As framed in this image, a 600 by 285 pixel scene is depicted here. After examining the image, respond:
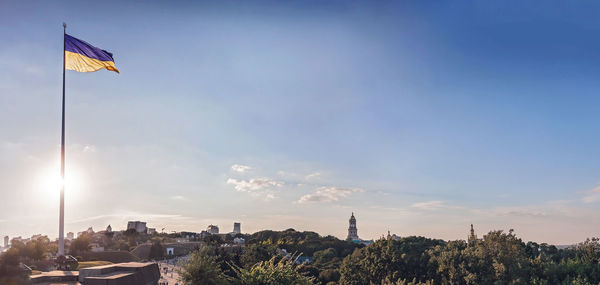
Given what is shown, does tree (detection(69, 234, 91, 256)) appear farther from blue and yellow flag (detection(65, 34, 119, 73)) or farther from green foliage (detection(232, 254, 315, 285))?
green foliage (detection(232, 254, 315, 285))

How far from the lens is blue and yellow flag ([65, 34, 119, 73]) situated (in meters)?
32.8

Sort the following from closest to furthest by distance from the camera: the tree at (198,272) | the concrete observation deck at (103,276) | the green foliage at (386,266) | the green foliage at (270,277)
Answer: the tree at (198,272)
the concrete observation deck at (103,276)
the green foliage at (270,277)
the green foliage at (386,266)

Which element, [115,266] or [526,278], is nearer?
[115,266]

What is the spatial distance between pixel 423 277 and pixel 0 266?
41876 mm

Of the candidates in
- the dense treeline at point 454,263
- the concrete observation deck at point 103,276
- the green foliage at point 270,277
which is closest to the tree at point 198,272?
the green foliage at point 270,277

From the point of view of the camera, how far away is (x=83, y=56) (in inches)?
1300

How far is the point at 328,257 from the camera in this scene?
345 ft

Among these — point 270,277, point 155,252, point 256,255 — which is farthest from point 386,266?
point 155,252

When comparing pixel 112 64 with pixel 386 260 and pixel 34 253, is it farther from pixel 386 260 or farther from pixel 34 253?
pixel 34 253

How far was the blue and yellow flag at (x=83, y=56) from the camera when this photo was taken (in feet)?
107

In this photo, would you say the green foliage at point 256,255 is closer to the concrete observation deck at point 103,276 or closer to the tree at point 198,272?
the concrete observation deck at point 103,276

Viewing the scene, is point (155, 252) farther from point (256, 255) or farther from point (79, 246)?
point (256, 255)

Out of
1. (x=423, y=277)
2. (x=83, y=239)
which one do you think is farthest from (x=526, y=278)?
(x=83, y=239)

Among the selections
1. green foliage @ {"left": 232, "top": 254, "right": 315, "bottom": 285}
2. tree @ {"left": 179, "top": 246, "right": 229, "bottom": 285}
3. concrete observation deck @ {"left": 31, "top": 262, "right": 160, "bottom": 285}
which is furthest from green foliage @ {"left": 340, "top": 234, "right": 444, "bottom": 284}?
tree @ {"left": 179, "top": 246, "right": 229, "bottom": 285}
